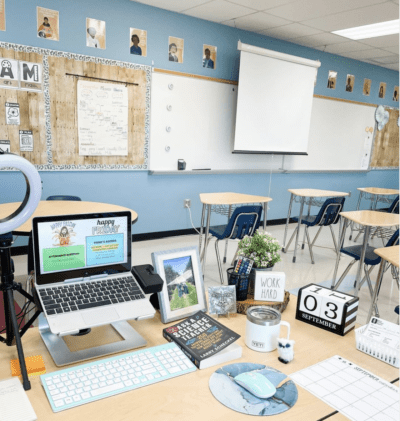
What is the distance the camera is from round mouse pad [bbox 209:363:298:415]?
927 mm

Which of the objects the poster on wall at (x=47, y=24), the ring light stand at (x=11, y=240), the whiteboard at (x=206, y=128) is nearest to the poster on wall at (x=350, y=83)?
the whiteboard at (x=206, y=128)

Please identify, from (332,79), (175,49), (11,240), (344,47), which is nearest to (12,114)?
(175,49)

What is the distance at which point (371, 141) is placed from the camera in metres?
7.37

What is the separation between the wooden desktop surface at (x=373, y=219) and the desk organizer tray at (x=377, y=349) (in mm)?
2208

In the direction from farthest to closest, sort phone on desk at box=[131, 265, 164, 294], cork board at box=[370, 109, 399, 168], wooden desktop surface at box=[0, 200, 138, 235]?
cork board at box=[370, 109, 399, 168], wooden desktop surface at box=[0, 200, 138, 235], phone on desk at box=[131, 265, 164, 294]

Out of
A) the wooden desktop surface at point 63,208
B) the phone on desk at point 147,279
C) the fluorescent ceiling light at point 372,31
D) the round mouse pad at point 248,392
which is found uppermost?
the fluorescent ceiling light at point 372,31

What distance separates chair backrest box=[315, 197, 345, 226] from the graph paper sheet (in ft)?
11.0

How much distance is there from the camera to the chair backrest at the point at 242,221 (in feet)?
11.8

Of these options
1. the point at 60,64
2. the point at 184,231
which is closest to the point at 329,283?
the point at 184,231

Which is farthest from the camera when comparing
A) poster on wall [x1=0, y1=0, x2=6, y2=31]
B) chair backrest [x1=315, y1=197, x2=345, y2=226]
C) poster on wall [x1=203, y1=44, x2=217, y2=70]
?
poster on wall [x1=203, y1=44, x2=217, y2=70]

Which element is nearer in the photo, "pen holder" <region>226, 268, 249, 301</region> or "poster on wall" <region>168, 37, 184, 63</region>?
"pen holder" <region>226, 268, 249, 301</region>

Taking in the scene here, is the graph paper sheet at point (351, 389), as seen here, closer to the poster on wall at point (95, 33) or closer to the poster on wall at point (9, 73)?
the poster on wall at point (9, 73)

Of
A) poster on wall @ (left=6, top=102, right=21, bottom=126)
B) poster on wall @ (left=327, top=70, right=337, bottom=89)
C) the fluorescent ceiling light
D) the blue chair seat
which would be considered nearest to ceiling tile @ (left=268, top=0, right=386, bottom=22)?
the fluorescent ceiling light

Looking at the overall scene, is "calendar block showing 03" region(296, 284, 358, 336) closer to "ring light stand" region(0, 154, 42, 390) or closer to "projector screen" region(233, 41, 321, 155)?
"ring light stand" region(0, 154, 42, 390)
